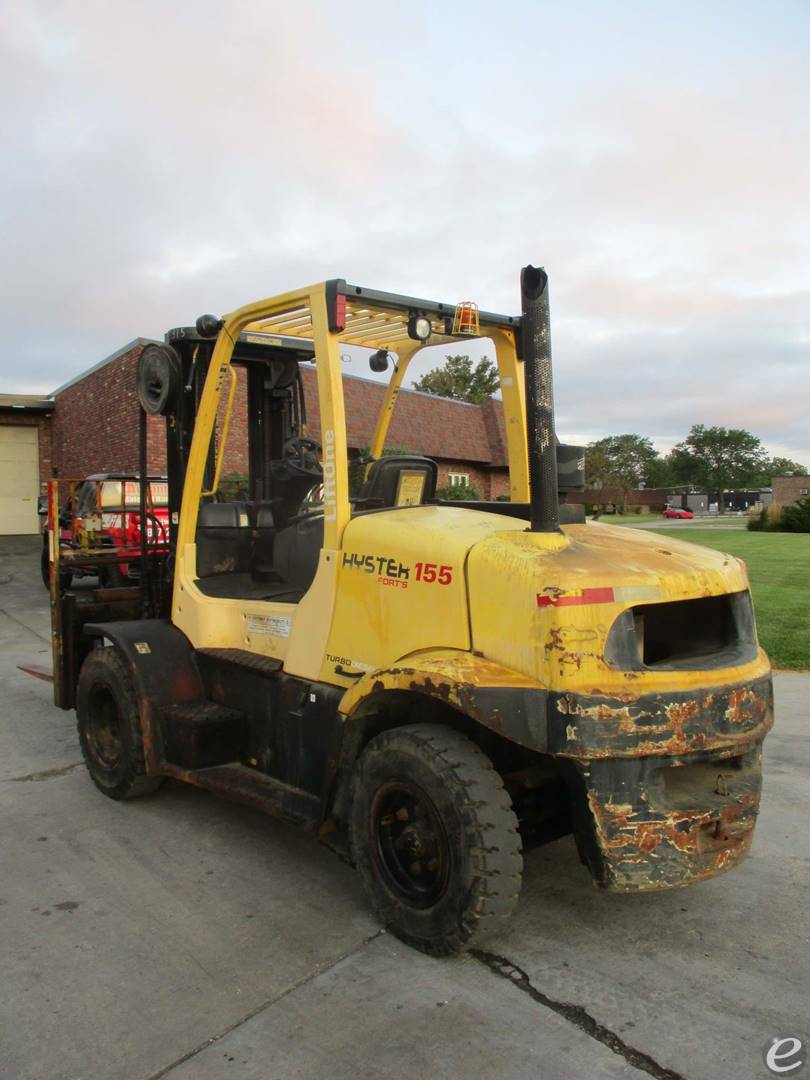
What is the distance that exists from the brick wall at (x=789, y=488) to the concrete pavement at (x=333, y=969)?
206 feet

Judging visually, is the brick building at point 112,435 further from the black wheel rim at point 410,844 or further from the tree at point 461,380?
the tree at point 461,380

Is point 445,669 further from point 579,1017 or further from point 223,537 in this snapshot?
point 223,537

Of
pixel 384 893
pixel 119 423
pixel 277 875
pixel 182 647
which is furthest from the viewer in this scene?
pixel 119 423

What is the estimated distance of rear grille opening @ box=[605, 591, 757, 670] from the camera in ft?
11.0

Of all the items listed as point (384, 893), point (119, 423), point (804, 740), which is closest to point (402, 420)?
point (119, 423)

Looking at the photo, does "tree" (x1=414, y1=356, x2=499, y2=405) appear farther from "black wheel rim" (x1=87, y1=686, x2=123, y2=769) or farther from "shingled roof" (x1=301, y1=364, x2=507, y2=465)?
"black wheel rim" (x1=87, y1=686, x2=123, y2=769)

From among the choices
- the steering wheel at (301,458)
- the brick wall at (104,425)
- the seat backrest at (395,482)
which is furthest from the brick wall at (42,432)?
the seat backrest at (395,482)

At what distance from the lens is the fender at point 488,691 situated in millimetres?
2977

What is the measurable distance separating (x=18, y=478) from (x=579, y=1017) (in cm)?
2687

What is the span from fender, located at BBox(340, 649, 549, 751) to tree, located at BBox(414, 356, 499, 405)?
38929 mm

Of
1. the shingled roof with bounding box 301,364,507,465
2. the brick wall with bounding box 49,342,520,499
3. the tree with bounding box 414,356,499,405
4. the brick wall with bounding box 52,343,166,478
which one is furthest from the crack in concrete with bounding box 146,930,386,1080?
the tree with bounding box 414,356,499,405

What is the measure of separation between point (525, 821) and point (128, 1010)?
1.64 meters

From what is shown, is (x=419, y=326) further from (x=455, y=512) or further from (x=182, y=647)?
(x=182, y=647)

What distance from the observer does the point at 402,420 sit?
18.2 meters
